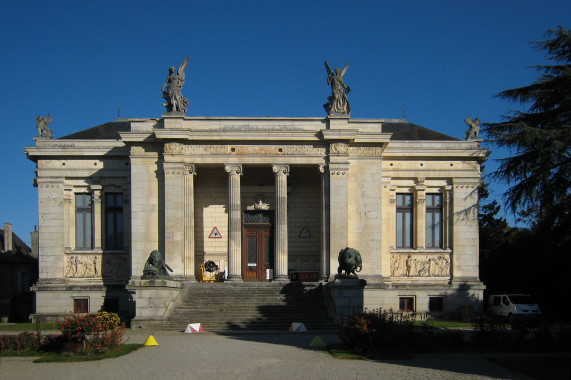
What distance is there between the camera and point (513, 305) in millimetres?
30438

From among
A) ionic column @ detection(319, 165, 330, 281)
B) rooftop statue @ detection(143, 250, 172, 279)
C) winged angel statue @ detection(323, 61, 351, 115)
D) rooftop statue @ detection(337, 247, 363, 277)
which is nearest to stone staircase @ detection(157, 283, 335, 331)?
ionic column @ detection(319, 165, 330, 281)

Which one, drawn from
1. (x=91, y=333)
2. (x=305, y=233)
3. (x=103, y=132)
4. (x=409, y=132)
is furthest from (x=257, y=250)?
(x=91, y=333)

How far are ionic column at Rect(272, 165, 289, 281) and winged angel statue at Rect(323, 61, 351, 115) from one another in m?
3.59

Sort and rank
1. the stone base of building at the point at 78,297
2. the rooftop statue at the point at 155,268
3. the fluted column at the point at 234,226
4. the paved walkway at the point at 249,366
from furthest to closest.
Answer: the stone base of building at the point at 78,297 → the fluted column at the point at 234,226 → the rooftop statue at the point at 155,268 → the paved walkway at the point at 249,366

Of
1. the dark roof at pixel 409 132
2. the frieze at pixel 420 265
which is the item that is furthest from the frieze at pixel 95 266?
the dark roof at pixel 409 132

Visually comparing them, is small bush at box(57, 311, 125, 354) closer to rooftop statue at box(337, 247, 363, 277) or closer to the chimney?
rooftop statue at box(337, 247, 363, 277)

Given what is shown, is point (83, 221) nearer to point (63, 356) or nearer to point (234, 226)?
point (234, 226)

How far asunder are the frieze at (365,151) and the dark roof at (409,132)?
5643 mm

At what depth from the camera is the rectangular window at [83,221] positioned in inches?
1249

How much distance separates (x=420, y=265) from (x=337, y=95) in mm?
9563

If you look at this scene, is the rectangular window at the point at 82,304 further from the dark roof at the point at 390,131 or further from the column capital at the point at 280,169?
the column capital at the point at 280,169

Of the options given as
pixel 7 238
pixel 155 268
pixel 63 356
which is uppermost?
pixel 155 268

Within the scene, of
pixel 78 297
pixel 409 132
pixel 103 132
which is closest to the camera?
pixel 78 297

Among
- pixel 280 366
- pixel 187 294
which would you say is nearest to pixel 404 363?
pixel 280 366
